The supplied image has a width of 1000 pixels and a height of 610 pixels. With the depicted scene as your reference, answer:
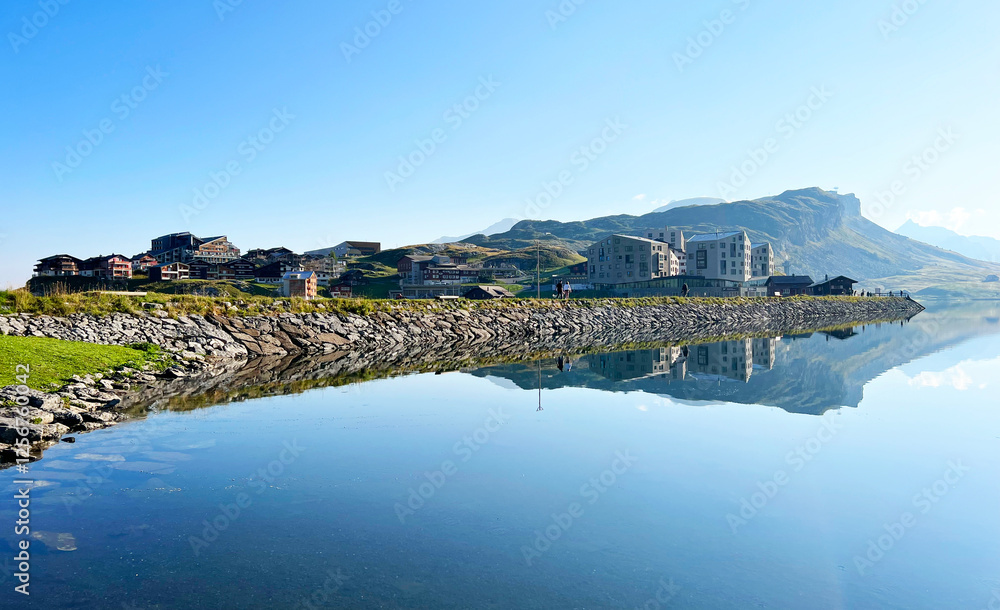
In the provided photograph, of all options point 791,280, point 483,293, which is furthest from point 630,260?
point 483,293

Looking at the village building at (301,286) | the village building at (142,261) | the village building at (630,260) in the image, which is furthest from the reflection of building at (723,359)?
the village building at (142,261)

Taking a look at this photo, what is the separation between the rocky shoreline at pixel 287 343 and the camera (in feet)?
62.7

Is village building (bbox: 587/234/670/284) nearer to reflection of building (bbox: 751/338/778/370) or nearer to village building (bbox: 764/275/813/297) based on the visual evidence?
village building (bbox: 764/275/813/297)

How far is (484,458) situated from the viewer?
15.2 m

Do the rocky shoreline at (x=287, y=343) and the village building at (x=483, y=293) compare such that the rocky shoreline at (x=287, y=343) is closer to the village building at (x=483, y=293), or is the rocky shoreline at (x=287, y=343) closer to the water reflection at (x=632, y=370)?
the water reflection at (x=632, y=370)

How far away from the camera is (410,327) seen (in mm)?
51844

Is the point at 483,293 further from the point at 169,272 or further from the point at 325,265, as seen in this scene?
the point at 325,265

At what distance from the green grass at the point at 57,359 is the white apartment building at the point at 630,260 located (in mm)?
96442

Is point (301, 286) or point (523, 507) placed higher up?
point (301, 286)

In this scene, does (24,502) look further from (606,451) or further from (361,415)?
(606,451)

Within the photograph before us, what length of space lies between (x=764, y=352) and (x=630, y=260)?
2897 inches

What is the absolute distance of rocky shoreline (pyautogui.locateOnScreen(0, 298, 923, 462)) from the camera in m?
19.1

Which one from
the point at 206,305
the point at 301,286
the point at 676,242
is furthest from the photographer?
the point at 676,242

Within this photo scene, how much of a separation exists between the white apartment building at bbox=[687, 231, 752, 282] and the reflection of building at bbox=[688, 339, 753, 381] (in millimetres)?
77154
